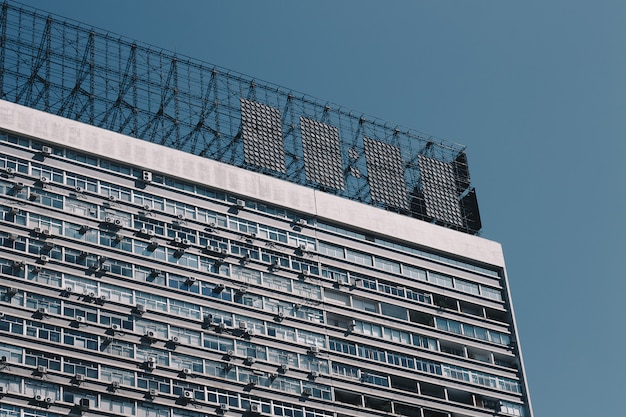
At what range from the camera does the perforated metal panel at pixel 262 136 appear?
11194cm

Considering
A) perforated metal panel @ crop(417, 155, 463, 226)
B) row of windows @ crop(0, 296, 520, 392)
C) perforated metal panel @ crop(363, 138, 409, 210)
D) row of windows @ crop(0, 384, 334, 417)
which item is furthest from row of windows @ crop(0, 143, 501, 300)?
row of windows @ crop(0, 384, 334, 417)

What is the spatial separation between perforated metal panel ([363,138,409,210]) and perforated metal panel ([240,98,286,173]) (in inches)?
338

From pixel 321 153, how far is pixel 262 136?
18.2 ft

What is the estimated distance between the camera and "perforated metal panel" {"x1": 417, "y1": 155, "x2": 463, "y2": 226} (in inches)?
4729

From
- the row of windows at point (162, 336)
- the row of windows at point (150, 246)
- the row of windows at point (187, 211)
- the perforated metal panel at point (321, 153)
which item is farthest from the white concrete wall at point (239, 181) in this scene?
the row of windows at point (162, 336)

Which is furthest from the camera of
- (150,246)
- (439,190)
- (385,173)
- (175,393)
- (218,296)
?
(439,190)

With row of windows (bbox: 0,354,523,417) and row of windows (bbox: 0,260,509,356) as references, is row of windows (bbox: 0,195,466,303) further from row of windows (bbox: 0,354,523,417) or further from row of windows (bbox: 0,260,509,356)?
row of windows (bbox: 0,354,523,417)

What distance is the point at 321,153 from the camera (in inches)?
4579

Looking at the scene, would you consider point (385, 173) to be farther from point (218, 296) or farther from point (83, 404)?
point (83, 404)

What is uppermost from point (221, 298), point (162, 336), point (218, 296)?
point (218, 296)

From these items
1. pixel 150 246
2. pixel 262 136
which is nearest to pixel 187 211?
pixel 150 246

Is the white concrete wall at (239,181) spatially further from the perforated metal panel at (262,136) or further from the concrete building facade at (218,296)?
the perforated metal panel at (262,136)

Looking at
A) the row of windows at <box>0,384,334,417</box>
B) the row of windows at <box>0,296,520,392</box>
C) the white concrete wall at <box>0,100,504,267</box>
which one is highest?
the white concrete wall at <box>0,100,504,267</box>

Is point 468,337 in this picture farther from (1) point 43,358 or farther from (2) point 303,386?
(1) point 43,358
